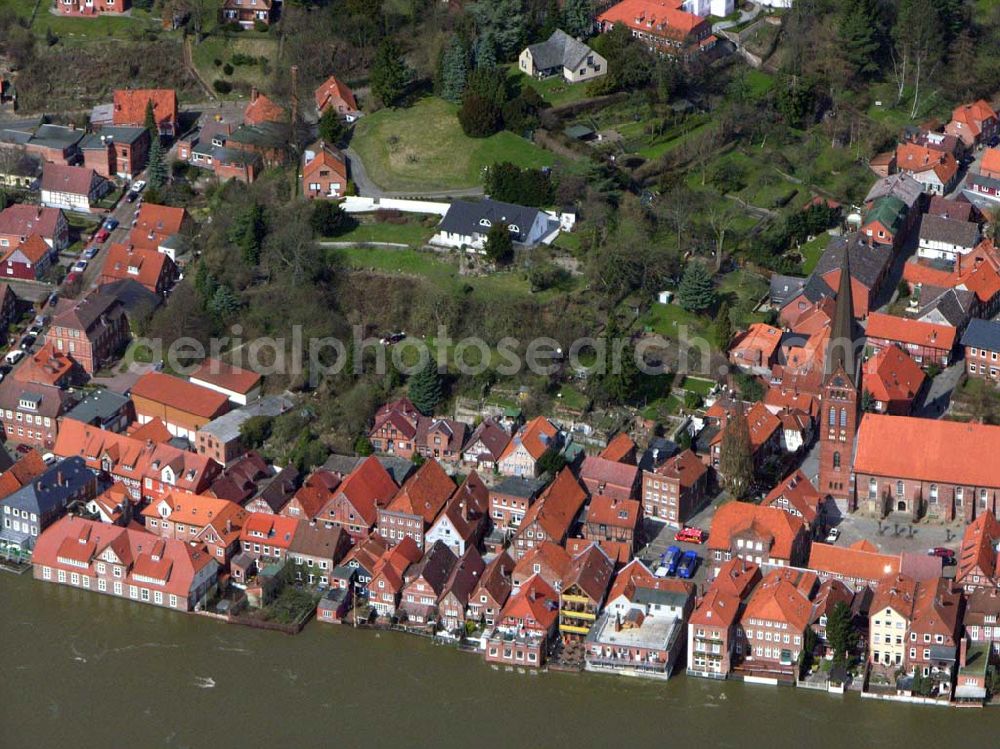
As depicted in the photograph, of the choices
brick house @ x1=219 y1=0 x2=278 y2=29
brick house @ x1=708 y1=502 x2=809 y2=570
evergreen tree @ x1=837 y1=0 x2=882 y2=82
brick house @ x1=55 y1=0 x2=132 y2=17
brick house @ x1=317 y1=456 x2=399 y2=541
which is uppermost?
evergreen tree @ x1=837 y1=0 x2=882 y2=82

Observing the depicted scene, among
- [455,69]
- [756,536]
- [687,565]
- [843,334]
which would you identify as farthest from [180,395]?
[843,334]

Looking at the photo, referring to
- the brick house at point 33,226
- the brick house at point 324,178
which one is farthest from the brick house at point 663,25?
the brick house at point 33,226

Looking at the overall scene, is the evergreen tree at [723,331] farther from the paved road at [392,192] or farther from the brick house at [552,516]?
the paved road at [392,192]

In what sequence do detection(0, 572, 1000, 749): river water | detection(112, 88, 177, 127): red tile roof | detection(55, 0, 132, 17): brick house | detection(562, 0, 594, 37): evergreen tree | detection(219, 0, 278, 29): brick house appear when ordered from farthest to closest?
detection(55, 0, 132, 17): brick house < detection(219, 0, 278, 29): brick house < detection(562, 0, 594, 37): evergreen tree < detection(112, 88, 177, 127): red tile roof < detection(0, 572, 1000, 749): river water

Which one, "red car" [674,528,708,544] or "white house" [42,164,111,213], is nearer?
"red car" [674,528,708,544]

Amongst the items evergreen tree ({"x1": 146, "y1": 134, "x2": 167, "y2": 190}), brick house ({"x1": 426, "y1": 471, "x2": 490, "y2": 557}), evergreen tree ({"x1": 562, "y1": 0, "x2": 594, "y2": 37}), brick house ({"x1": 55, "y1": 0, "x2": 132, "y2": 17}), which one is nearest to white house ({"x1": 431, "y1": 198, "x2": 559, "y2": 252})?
brick house ({"x1": 426, "y1": 471, "x2": 490, "y2": 557})

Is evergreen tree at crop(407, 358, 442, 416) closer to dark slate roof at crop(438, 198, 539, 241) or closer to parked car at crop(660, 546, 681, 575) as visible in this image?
dark slate roof at crop(438, 198, 539, 241)

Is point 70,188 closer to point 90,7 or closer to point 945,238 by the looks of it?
point 90,7
